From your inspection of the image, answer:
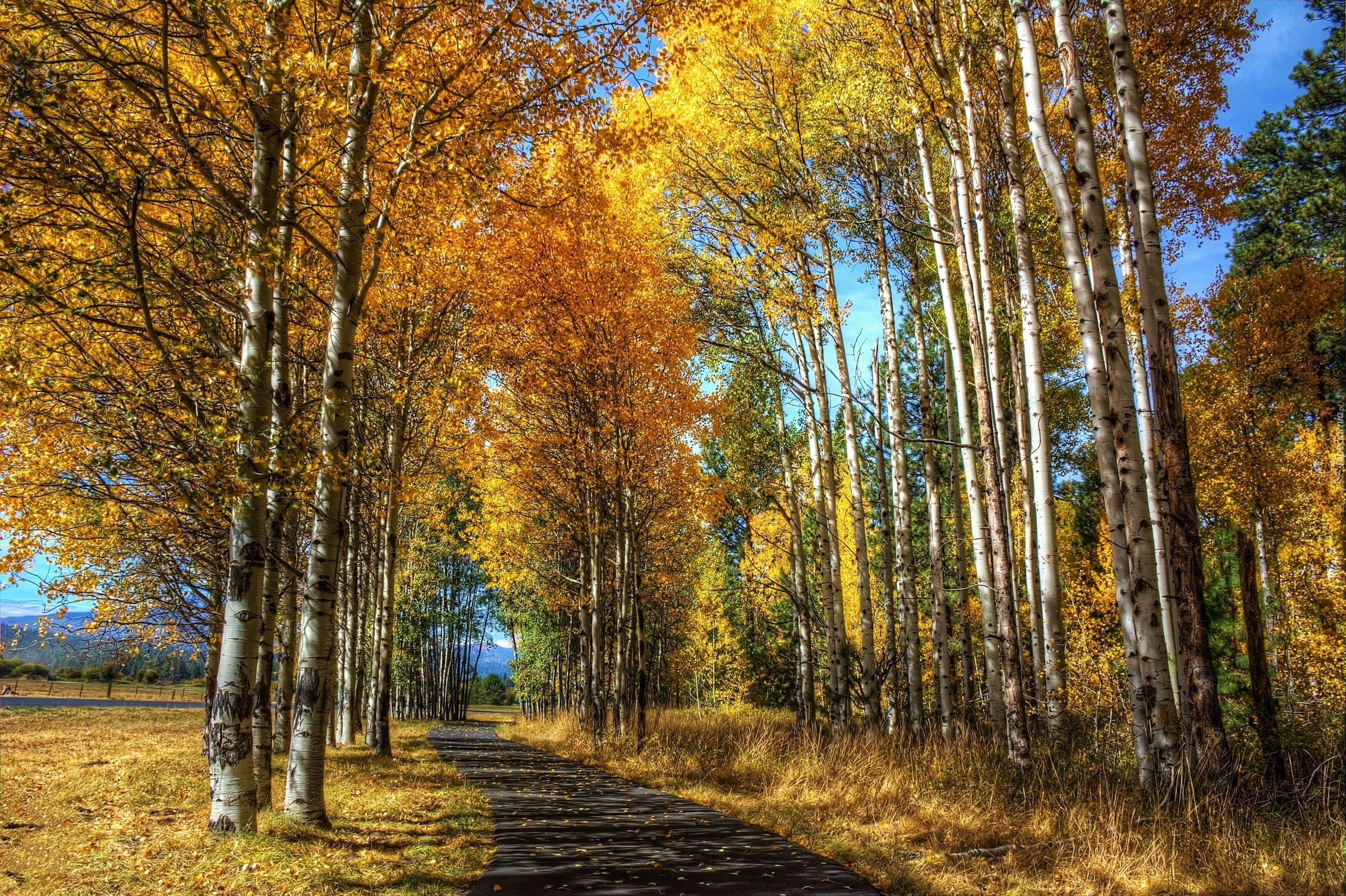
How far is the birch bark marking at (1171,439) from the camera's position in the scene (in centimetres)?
521

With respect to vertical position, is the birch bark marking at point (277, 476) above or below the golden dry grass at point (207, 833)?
above

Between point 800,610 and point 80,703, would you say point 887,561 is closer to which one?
point 800,610

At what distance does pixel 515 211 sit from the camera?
36.7 ft

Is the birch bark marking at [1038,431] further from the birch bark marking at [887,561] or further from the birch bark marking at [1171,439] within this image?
the birch bark marking at [887,561]

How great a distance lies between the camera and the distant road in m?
32.0

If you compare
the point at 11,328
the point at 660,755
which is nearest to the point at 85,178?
the point at 11,328

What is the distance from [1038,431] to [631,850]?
5.51 m

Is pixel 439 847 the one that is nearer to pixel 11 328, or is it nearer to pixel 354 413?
pixel 11 328

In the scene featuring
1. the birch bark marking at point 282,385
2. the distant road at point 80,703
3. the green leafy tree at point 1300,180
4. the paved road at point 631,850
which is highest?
the green leafy tree at point 1300,180

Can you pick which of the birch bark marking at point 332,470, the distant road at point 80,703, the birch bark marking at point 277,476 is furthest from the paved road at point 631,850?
the distant road at point 80,703

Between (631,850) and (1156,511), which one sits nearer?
(631,850)

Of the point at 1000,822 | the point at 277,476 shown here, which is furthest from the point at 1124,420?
the point at 277,476

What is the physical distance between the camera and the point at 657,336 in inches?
493

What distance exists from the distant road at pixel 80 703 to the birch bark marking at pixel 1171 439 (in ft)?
123
